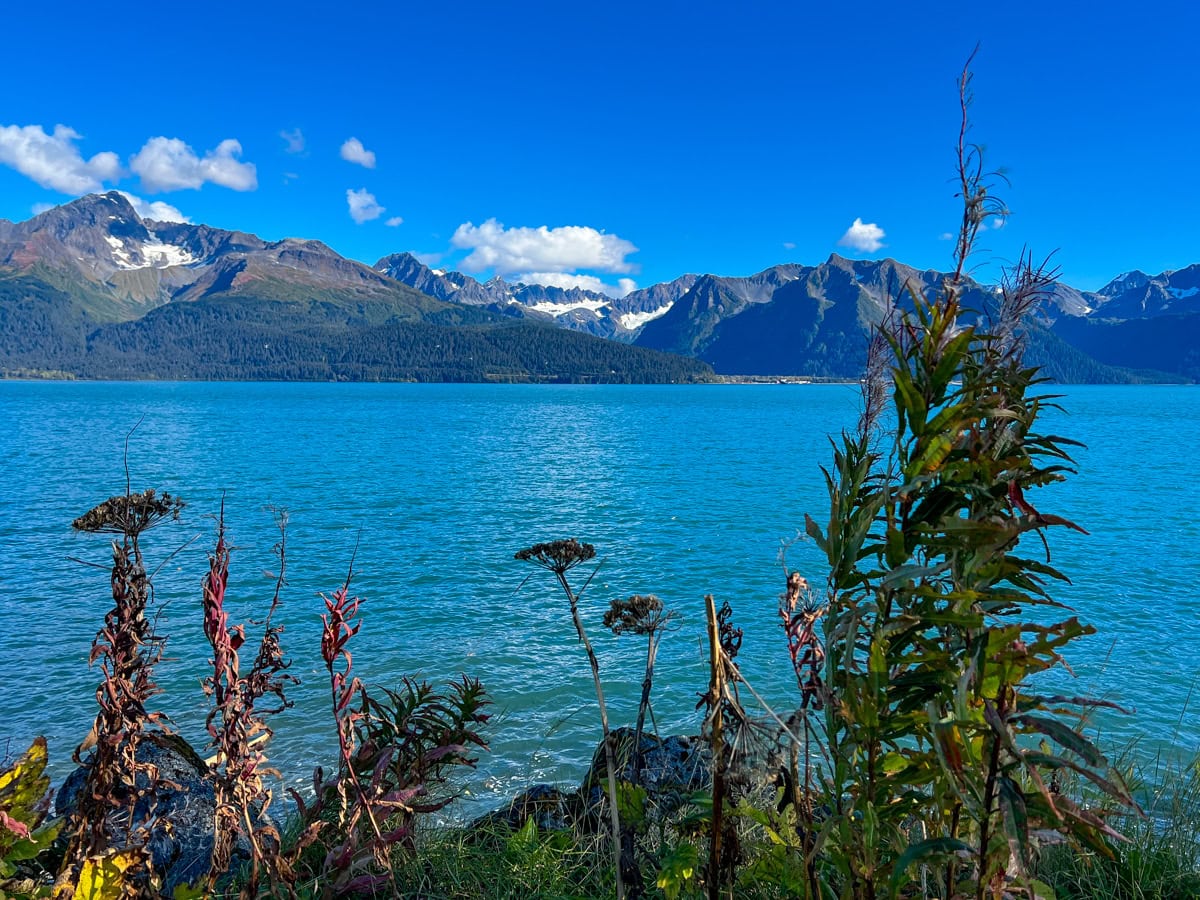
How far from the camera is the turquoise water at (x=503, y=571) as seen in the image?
12.7 meters

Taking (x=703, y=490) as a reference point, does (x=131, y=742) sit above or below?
above

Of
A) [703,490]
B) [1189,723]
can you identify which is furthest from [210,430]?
[1189,723]

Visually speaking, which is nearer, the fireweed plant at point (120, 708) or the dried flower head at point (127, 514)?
the fireweed plant at point (120, 708)

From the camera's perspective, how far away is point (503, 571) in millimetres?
23141

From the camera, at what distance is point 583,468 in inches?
2077

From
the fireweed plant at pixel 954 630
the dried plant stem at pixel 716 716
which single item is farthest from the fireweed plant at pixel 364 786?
the fireweed plant at pixel 954 630

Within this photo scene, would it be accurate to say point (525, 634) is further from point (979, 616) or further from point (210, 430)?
point (210, 430)

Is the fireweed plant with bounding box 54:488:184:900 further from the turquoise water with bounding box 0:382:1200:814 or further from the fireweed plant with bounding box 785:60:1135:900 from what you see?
the fireweed plant with bounding box 785:60:1135:900

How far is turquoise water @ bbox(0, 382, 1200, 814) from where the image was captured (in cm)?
1274

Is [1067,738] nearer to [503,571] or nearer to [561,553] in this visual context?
[561,553]

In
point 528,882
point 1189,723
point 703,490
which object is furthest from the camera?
point 703,490

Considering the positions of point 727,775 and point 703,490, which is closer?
point 727,775

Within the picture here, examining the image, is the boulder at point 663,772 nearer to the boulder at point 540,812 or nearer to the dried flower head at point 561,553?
the boulder at point 540,812

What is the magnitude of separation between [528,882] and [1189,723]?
1278cm
